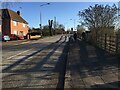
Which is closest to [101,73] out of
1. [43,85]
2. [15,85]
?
[43,85]

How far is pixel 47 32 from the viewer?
106812 mm

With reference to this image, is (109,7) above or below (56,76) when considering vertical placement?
above

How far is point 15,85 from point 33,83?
59cm

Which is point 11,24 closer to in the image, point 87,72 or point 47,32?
point 47,32

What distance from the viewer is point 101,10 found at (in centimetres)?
3919

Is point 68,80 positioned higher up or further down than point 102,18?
further down

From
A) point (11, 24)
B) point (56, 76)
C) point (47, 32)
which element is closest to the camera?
point (56, 76)

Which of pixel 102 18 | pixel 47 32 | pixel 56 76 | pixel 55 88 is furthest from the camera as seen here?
pixel 47 32

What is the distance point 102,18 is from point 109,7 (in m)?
2.47

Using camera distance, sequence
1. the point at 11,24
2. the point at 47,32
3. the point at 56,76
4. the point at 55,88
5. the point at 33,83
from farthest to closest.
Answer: the point at 47,32, the point at 11,24, the point at 56,76, the point at 33,83, the point at 55,88

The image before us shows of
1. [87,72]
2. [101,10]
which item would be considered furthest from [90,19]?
[87,72]

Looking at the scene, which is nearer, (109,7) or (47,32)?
(109,7)

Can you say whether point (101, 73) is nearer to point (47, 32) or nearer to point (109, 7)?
point (109, 7)

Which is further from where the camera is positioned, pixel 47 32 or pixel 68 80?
pixel 47 32
